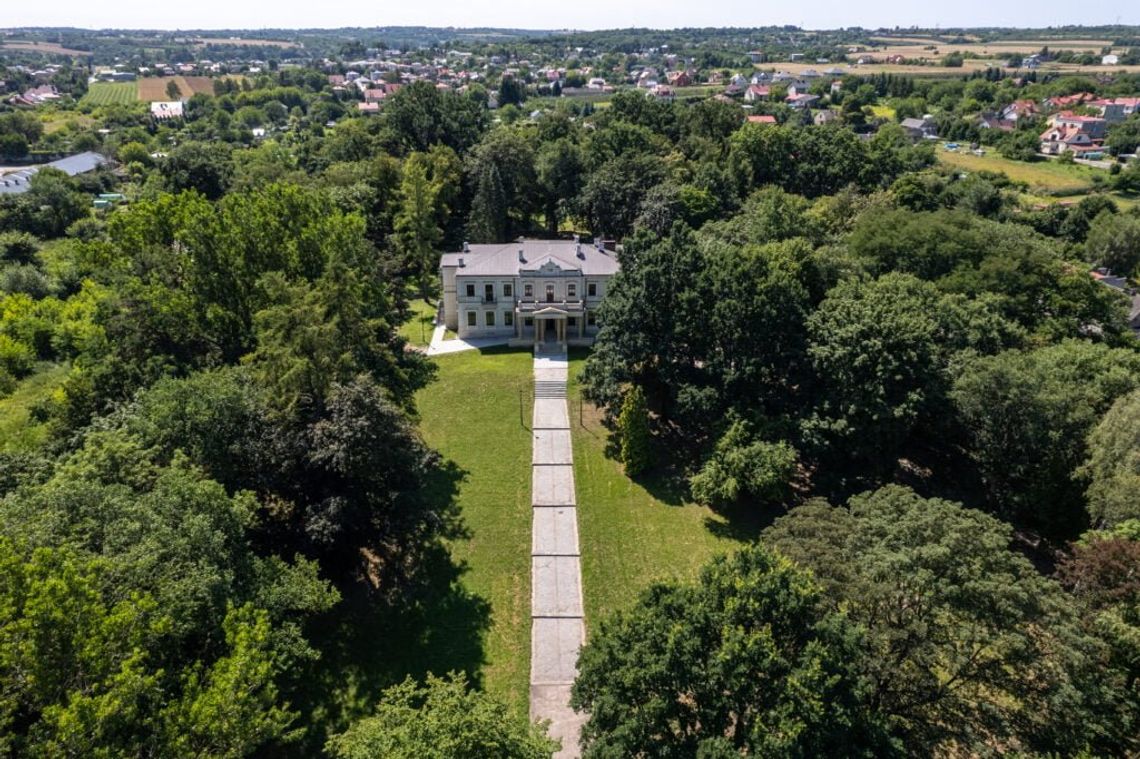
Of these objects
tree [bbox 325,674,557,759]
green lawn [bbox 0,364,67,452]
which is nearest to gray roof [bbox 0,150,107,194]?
green lawn [bbox 0,364,67,452]

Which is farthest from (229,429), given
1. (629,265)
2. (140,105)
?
(140,105)

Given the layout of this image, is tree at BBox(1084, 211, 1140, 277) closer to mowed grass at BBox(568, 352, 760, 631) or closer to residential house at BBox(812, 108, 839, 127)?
mowed grass at BBox(568, 352, 760, 631)

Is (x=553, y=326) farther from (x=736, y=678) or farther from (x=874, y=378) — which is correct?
(x=736, y=678)

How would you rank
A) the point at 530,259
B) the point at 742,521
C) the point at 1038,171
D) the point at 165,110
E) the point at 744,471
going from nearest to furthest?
the point at 744,471
the point at 742,521
the point at 530,259
the point at 1038,171
the point at 165,110

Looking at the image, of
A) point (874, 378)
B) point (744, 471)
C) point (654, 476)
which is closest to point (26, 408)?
point (654, 476)

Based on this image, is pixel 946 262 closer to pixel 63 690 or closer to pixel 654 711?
pixel 654 711

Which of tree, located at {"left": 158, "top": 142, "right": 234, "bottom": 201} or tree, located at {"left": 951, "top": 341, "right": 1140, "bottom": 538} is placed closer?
tree, located at {"left": 951, "top": 341, "right": 1140, "bottom": 538}

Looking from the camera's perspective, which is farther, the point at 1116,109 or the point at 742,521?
the point at 1116,109
